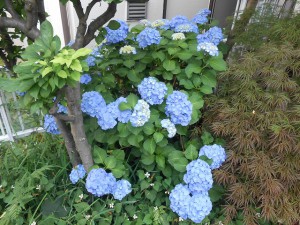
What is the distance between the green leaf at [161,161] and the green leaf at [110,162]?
267mm

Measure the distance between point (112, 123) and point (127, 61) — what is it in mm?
510

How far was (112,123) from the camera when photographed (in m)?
1.47

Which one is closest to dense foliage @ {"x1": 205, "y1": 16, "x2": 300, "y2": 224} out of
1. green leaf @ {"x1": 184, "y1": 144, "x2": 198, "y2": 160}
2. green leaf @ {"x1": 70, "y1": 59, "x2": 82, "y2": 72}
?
green leaf @ {"x1": 184, "y1": 144, "x2": 198, "y2": 160}

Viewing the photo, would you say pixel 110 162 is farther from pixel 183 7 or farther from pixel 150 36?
pixel 183 7

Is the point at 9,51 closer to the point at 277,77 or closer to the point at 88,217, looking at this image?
the point at 88,217

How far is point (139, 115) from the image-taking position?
1.38 metres

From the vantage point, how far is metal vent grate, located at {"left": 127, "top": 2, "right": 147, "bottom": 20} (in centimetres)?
411

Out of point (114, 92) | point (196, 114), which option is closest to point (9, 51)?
point (114, 92)

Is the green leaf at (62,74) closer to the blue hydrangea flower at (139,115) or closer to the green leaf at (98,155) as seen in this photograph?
the blue hydrangea flower at (139,115)

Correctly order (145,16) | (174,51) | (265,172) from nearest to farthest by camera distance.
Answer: (265,172), (174,51), (145,16)

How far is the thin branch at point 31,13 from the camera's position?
110cm

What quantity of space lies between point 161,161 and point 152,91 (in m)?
0.45

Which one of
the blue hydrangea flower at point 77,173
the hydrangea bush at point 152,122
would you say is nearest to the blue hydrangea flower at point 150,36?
the hydrangea bush at point 152,122

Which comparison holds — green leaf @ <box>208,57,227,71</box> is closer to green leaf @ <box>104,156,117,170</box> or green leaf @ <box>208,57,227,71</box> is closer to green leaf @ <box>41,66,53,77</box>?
green leaf @ <box>104,156,117,170</box>
